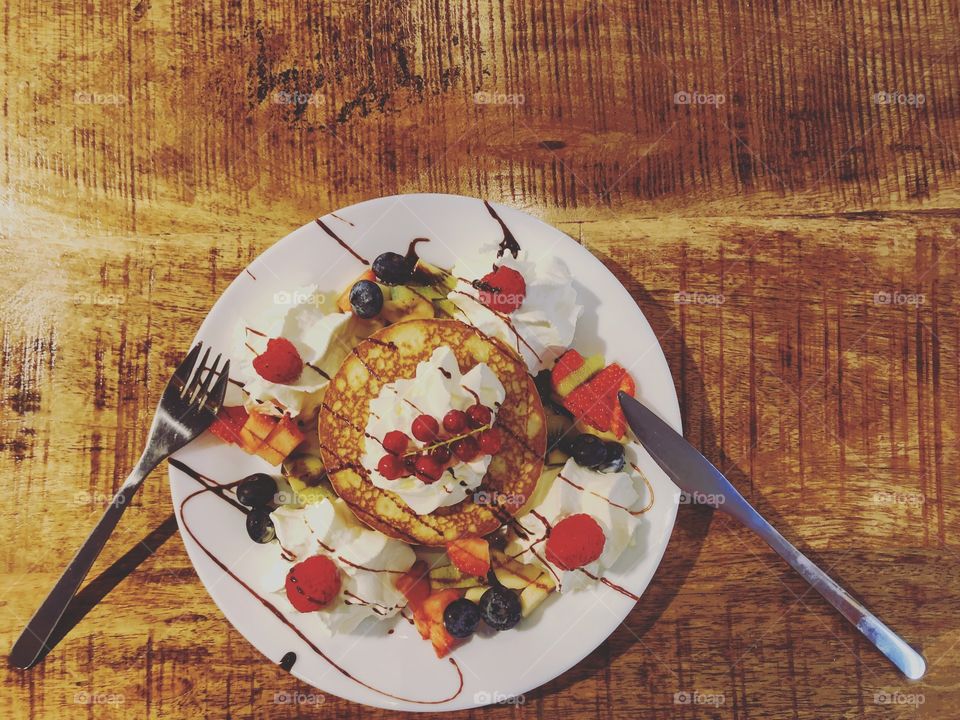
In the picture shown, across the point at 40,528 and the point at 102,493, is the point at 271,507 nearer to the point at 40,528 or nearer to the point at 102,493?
the point at 102,493

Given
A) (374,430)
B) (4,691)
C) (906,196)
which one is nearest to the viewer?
(374,430)

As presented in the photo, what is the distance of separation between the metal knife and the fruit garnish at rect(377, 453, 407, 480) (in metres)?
0.64

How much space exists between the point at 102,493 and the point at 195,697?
0.68m

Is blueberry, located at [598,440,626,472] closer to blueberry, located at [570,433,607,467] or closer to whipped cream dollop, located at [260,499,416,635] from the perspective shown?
blueberry, located at [570,433,607,467]

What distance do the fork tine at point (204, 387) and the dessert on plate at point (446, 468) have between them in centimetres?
7

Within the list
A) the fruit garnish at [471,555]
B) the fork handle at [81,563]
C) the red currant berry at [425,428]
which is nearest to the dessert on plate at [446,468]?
the fruit garnish at [471,555]

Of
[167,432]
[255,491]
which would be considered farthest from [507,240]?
[167,432]

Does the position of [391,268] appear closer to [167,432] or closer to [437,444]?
[437,444]

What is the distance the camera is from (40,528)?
2188mm

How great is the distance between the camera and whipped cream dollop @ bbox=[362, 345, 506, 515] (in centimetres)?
190

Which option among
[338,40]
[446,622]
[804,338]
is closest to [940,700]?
[804,338]

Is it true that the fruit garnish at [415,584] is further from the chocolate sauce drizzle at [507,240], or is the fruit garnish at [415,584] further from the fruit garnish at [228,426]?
the chocolate sauce drizzle at [507,240]

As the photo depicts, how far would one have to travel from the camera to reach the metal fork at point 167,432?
2.03m

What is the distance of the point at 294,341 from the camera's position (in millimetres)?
2035
